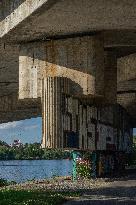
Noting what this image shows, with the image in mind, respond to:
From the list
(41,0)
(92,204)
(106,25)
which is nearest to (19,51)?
(106,25)

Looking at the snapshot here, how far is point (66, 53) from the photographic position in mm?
31172

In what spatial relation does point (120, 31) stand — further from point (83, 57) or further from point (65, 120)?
point (65, 120)

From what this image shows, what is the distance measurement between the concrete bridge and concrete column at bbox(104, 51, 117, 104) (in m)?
0.08

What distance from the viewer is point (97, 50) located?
103 feet

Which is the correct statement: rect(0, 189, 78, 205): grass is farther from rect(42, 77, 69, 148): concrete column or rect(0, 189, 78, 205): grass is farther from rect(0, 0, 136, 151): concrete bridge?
rect(0, 0, 136, 151): concrete bridge

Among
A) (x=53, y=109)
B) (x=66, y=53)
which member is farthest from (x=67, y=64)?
(x=53, y=109)

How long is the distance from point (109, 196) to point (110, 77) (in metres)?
14.4

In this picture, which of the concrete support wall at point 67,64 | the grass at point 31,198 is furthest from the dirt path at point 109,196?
the concrete support wall at point 67,64

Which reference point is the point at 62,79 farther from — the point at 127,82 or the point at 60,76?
the point at 127,82

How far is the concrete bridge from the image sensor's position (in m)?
26.4

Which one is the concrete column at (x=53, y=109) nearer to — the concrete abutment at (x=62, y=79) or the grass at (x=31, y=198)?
the concrete abutment at (x=62, y=79)

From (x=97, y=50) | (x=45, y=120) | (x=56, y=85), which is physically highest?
(x=97, y=50)

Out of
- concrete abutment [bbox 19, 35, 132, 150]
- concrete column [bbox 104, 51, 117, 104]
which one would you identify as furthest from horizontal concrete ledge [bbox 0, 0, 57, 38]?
concrete column [bbox 104, 51, 117, 104]

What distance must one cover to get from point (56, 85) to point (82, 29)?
4093 mm
